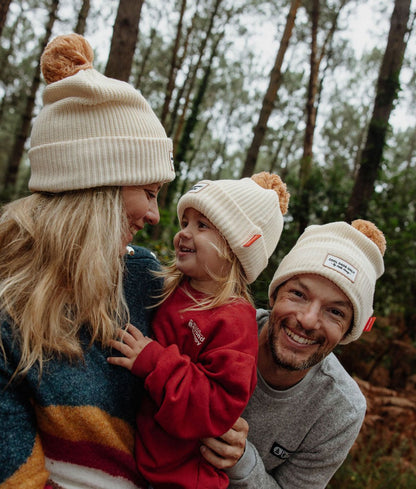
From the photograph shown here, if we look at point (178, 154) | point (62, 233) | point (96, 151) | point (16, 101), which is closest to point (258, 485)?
point (62, 233)

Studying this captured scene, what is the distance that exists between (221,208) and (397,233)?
6159mm

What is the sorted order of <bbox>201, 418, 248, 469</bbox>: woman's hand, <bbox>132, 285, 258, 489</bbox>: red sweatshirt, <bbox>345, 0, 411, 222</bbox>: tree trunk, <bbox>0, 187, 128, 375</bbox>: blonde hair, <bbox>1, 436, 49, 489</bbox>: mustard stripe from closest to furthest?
<bbox>1, 436, 49, 489</bbox>: mustard stripe < <bbox>0, 187, 128, 375</bbox>: blonde hair < <bbox>132, 285, 258, 489</bbox>: red sweatshirt < <bbox>201, 418, 248, 469</bbox>: woman's hand < <bbox>345, 0, 411, 222</bbox>: tree trunk

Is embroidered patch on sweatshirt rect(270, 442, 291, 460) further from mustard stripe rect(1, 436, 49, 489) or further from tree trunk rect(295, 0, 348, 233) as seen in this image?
tree trunk rect(295, 0, 348, 233)

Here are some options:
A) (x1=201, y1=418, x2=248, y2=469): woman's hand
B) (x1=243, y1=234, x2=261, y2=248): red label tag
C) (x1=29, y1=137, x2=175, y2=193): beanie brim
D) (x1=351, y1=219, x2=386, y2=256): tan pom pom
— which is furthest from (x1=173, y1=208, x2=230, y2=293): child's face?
(x1=351, y1=219, x2=386, y2=256): tan pom pom

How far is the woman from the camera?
1.37 m

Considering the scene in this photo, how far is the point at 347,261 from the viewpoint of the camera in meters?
2.11

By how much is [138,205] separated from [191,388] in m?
0.80

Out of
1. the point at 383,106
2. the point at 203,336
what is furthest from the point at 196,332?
the point at 383,106

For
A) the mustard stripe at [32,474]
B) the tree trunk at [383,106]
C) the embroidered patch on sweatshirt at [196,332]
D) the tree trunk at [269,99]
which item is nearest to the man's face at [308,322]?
the embroidered patch on sweatshirt at [196,332]

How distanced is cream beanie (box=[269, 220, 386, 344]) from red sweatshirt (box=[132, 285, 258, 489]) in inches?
21.6

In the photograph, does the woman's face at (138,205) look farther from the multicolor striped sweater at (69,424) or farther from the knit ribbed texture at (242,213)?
the multicolor striped sweater at (69,424)

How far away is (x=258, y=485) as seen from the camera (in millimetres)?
1940

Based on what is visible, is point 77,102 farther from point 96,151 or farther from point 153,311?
point 153,311

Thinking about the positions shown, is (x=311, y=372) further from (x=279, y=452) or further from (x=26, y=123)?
(x=26, y=123)
